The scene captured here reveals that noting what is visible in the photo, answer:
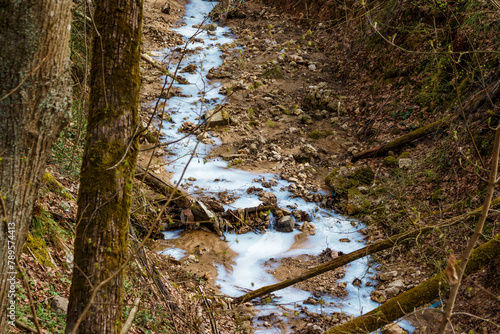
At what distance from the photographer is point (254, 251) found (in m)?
5.74

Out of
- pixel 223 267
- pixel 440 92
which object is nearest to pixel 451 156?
pixel 440 92

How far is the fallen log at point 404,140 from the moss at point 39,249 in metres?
5.64

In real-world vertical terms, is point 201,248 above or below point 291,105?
below

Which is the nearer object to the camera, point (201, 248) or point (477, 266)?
point (477, 266)

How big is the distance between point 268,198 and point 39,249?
394 centimetres

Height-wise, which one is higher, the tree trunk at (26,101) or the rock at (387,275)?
the tree trunk at (26,101)

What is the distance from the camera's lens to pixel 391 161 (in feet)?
22.0

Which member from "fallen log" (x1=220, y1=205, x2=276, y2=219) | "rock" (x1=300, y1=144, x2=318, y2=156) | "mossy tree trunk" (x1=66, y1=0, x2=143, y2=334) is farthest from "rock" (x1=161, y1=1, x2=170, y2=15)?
"mossy tree trunk" (x1=66, y1=0, x2=143, y2=334)

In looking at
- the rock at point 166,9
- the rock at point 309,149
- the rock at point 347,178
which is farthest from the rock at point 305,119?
the rock at point 166,9

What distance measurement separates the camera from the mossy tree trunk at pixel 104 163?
1.90m

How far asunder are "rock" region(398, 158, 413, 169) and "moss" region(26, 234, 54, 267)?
5.47 m

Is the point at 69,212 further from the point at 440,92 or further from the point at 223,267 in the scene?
the point at 440,92

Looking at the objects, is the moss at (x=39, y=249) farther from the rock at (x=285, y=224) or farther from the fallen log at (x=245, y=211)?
the rock at (x=285, y=224)

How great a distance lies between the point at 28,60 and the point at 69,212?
2.74 m
